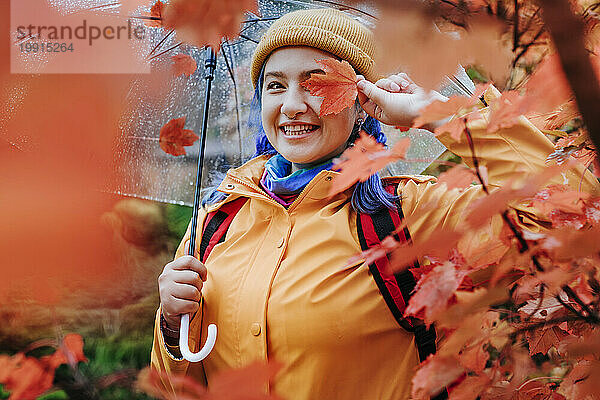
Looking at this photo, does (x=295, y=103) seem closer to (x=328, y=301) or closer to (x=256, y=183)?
(x=256, y=183)

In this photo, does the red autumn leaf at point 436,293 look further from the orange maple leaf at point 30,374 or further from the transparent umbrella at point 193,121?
the orange maple leaf at point 30,374

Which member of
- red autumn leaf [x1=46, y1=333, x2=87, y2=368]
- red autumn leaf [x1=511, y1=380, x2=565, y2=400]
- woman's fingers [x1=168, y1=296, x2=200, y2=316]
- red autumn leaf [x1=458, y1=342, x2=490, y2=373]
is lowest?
red autumn leaf [x1=46, y1=333, x2=87, y2=368]

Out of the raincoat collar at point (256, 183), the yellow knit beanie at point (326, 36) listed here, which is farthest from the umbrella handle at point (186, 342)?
the yellow knit beanie at point (326, 36)

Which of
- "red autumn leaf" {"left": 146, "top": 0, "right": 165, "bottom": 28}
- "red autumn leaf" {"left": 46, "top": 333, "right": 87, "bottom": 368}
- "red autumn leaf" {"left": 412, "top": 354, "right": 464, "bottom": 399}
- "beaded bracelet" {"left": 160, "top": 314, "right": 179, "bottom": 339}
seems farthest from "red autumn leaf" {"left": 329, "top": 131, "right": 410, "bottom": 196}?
"red autumn leaf" {"left": 46, "top": 333, "right": 87, "bottom": 368}

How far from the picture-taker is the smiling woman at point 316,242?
3.54 feet

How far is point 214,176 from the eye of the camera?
182cm

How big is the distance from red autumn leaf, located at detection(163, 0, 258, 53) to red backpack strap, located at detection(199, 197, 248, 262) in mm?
425

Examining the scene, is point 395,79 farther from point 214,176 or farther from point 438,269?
point 214,176

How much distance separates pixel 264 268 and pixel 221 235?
20 cm

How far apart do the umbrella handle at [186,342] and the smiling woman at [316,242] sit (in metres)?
0.03

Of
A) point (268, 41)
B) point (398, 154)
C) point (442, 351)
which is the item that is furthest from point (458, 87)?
point (442, 351)

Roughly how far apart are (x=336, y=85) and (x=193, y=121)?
0.81 m

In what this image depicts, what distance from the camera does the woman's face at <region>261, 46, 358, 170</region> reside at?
1251mm

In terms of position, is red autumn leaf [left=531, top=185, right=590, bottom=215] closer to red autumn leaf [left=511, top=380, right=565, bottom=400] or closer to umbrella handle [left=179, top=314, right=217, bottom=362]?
red autumn leaf [left=511, top=380, right=565, bottom=400]
